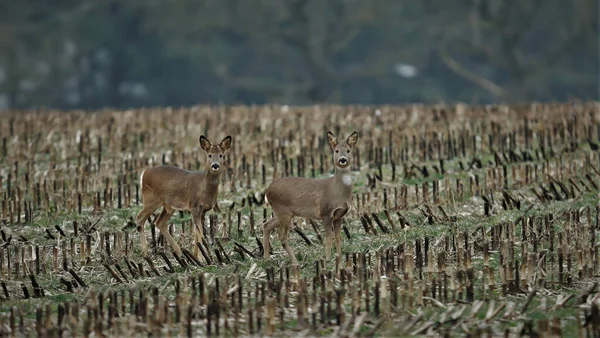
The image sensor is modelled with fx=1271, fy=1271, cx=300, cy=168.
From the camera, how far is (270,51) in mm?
56281

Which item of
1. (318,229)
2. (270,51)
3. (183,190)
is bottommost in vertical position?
(318,229)

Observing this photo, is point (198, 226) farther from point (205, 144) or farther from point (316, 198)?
point (316, 198)

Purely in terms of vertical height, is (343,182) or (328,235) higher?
(343,182)

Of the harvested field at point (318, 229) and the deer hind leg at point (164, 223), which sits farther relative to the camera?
the deer hind leg at point (164, 223)

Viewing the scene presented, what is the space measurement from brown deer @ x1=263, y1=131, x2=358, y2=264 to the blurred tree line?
38.8 meters

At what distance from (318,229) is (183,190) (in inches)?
64.8

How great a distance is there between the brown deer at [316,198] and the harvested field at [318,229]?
0.32m

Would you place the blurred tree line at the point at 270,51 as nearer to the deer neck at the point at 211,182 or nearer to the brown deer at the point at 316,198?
the deer neck at the point at 211,182

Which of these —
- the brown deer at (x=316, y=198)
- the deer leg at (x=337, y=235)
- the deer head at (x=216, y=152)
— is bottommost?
the deer leg at (x=337, y=235)

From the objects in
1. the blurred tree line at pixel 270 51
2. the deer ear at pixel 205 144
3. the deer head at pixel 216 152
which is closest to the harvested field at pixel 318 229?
the deer head at pixel 216 152

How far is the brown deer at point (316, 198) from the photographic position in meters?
13.1

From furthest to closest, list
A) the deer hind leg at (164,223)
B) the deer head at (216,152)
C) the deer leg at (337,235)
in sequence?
the deer hind leg at (164,223)
the deer head at (216,152)
the deer leg at (337,235)

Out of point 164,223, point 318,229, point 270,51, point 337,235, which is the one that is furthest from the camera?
point 270,51

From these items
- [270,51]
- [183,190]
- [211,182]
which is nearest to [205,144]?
[211,182]
